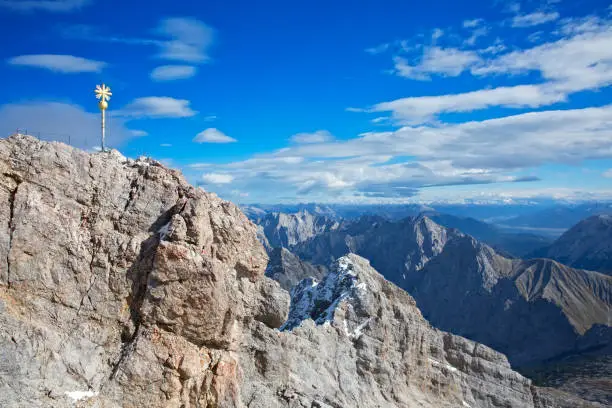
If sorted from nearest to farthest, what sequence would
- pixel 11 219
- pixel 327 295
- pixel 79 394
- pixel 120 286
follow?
1. pixel 79 394
2. pixel 11 219
3. pixel 120 286
4. pixel 327 295

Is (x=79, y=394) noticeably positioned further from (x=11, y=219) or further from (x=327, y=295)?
(x=327, y=295)

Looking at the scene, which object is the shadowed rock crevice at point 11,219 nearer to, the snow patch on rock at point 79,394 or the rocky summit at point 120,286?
the rocky summit at point 120,286

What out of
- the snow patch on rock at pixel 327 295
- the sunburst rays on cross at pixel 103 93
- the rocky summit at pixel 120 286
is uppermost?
the sunburst rays on cross at pixel 103 93

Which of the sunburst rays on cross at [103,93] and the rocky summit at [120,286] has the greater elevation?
the sunburst rays on cross at [103,93]

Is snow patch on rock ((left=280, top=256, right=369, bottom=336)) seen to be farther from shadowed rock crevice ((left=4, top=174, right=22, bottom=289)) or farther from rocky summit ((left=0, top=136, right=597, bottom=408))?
shadowed rock crevice ((left=4, top=174, right=22, bottom=289))

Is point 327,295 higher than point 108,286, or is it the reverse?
point 108,286

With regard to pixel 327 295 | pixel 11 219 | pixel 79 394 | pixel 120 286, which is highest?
pixel 11 219

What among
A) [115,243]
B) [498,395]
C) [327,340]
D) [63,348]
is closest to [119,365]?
[63,348]

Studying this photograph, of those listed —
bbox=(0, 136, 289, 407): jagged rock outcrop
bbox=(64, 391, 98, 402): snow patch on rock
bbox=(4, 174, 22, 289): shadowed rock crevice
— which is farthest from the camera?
bbox=(4, 174, 22, 289): shadowed rock crevice

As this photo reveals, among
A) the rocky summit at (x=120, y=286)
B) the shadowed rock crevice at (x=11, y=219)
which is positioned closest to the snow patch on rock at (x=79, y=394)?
the rocky summit at (x=120, y=286)

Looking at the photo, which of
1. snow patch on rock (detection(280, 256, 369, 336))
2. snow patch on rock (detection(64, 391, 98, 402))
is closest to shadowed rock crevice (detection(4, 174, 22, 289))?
snow patch on rock (detection(64, 391, 98, 402))

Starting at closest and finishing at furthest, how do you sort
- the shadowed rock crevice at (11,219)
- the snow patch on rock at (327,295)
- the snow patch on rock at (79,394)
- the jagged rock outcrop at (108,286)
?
the snow patch on rock at (79,394), the jagged rock outcrop at (108,286), the shadowed rock crevice at (11,219), the snow patch on rock at (327,295)

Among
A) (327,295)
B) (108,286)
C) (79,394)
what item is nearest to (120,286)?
(108,286)

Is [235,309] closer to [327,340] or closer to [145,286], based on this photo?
[145,286]
